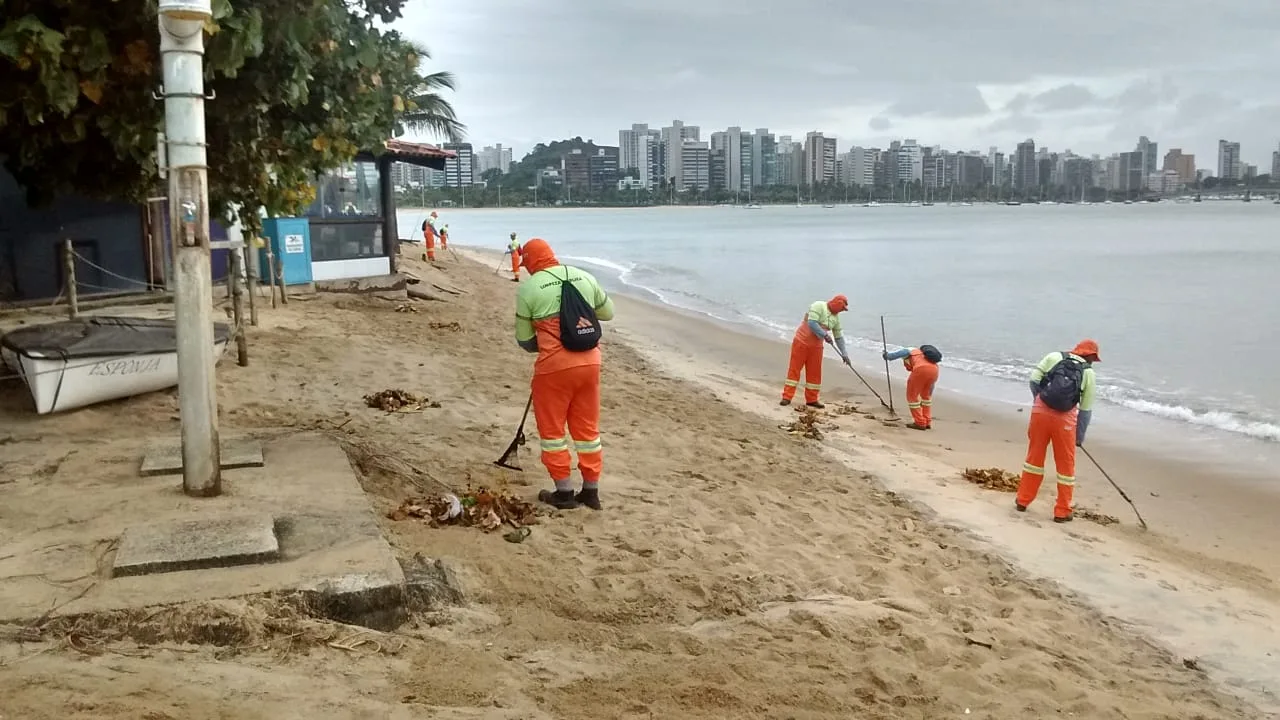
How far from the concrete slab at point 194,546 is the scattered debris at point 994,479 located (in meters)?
6.58

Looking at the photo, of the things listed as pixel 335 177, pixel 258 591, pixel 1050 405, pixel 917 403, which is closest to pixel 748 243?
pixel 335 177

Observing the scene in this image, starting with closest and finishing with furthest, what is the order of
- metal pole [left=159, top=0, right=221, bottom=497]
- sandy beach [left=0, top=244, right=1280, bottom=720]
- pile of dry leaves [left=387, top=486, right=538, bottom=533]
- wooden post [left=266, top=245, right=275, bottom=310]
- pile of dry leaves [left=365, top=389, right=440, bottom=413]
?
sandy beach [left=0, top=244, right=1280, bottom=720] → metal pole [left=159, top=0, right=221, bottom=497] → pile of dry leaves [left=387, top=486, right=538, bottom=533] → pile of dry leaves [left=365, top=389, right=440, bottom=413] → wooden post [left=266, top=245, right=275, bottom=310]

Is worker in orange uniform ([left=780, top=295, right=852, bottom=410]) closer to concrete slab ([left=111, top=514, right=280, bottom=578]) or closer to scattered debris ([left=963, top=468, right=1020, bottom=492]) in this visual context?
scattered debris ([left=963, top=468, right=1020, bottom=492])

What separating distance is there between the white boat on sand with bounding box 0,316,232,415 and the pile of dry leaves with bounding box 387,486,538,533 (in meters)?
2.99

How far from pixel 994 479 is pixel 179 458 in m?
6.91

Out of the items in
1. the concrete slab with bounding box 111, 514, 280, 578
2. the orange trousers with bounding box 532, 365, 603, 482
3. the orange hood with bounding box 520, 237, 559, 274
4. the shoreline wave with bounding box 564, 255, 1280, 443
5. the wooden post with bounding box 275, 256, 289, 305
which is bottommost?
the shoreline wave with bounding box 564, 255, 1280, 443

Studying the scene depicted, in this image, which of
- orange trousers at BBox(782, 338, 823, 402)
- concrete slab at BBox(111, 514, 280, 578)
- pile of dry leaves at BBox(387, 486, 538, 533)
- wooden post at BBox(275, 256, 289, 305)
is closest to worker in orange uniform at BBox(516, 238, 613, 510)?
pile of dry leaves at BBox(387, 486, 538, 533)

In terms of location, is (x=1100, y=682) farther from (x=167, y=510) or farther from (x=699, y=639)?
(x=167, y=510)

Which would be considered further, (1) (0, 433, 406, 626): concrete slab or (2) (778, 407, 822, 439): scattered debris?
(2) (778, 407, 822, 439): scattered debris

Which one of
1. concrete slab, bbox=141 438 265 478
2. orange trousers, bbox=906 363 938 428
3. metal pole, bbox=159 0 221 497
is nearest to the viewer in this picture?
metal pole, bbox=159 0 221 497

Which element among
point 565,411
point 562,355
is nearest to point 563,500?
point 565,411

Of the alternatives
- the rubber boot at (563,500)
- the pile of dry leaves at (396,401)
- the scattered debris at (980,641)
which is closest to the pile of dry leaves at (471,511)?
the rubber boot at (563,500)

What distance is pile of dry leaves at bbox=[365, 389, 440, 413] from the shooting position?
342 inches

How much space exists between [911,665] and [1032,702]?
55cm
